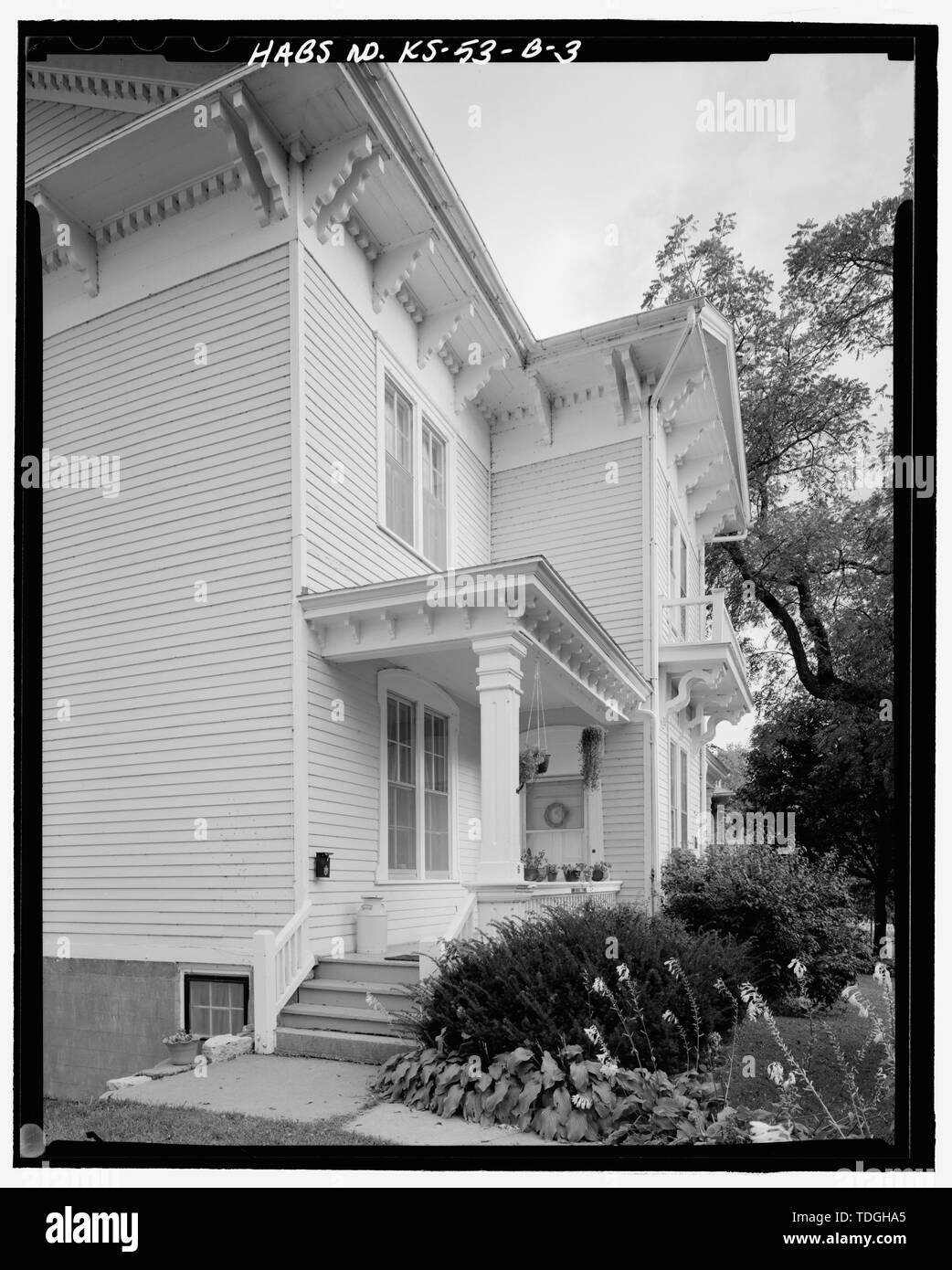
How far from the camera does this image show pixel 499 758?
7453mm

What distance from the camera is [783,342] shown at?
1836cm

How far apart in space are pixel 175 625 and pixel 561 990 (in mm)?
4378

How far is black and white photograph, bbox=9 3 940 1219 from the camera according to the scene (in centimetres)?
397

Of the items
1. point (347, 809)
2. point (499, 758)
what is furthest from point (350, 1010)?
point (499, 758)

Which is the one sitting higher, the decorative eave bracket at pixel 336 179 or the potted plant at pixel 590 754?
the decorative eave bracket at pixel 336 179

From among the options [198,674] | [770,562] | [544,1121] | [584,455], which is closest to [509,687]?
[198,674]

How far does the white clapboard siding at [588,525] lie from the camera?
1209cm

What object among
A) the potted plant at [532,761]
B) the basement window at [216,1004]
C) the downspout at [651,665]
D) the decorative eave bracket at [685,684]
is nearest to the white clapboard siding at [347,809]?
the basement window at [216,1004]

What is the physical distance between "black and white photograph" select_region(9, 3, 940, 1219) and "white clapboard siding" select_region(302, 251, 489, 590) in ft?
0.16

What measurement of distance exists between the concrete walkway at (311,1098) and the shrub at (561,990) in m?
0.50

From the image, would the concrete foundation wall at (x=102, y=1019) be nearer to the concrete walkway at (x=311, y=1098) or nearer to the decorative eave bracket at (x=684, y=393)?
the concrete walkway at (x=311, y=1098)

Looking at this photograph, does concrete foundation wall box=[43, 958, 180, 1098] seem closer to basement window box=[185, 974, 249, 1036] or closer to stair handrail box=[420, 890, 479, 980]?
basement window box=[185, 974, 249, 1036]

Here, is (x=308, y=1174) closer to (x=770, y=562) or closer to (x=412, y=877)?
(x=412, y=877)
